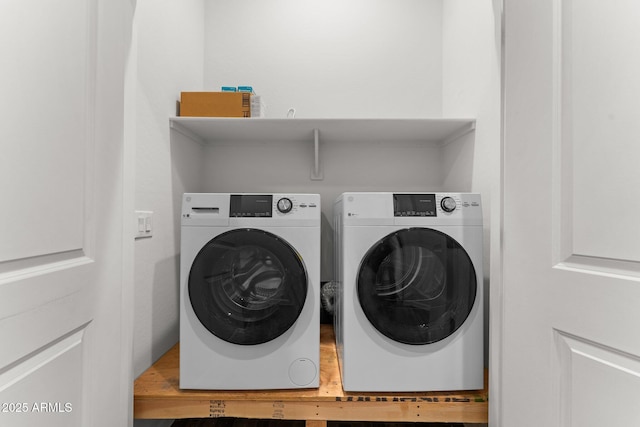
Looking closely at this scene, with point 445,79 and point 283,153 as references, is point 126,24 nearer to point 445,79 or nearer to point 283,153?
point 283,153

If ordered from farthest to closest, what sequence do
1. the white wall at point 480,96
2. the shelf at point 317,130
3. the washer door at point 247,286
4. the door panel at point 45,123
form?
1. the shelf at point 317,130
2. the washer door at point 247,286
3. the white wall at point 480,96
4. the door panel at point 45,123

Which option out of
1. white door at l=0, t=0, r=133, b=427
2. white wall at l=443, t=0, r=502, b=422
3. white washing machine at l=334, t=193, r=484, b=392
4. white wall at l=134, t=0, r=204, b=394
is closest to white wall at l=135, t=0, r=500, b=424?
white wall at l=443, t=0, r=502, b=422

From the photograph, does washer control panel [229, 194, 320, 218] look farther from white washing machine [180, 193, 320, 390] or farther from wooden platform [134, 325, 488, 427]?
wooden platform [134, 325, 488, 427]

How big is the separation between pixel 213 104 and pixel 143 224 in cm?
74

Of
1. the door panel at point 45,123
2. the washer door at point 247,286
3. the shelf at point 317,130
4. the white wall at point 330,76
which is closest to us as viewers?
the door panel at point 45,123

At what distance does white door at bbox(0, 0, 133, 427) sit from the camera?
75 cm

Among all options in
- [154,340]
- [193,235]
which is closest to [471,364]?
[193,235]

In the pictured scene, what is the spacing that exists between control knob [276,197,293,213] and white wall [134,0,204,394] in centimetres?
58

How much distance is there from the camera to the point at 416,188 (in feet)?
7.13

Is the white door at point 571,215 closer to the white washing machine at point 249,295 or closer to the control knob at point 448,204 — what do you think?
the control knob at point 448,204

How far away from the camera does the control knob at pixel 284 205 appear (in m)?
1.38

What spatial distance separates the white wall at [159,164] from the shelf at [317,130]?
0.50 ft

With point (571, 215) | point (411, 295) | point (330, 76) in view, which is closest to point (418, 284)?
point (411, 295)

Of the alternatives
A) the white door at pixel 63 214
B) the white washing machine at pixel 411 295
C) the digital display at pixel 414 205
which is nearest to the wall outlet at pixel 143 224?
the white door at pixel 63 214
